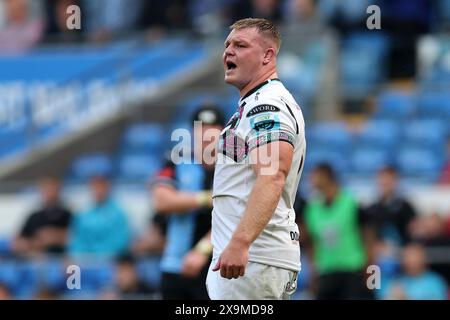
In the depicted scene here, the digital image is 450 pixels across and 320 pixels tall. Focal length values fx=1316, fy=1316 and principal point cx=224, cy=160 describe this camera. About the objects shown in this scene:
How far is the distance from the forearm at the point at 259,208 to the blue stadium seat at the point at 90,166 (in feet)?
30.5

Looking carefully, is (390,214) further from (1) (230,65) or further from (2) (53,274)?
(1) (230,65)

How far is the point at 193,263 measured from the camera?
875 cm

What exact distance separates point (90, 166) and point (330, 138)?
3064 mm

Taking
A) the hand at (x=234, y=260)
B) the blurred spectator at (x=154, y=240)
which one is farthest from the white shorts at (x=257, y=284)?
the blurred spectator at (x=154, y=240)

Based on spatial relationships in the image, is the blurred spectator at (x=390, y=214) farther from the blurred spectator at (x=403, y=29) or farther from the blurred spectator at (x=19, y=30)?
the blurred spectator at (x=19, y=30)

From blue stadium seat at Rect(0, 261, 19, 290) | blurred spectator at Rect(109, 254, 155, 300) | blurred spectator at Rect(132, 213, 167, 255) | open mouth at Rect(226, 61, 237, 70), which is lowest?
blue stadium seat at Rect(0, 261, 19, 290)

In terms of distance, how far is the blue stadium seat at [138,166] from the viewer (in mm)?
15523

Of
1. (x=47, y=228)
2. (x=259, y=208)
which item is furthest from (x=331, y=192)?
(x=259, y=208)

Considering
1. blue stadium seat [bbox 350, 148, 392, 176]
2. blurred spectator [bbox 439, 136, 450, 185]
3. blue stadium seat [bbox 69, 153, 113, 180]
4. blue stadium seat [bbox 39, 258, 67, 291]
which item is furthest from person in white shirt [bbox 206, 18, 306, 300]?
blue stadium seat [bbox 69, 153, 113, 180]

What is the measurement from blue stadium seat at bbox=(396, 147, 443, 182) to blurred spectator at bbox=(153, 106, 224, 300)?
5.40m

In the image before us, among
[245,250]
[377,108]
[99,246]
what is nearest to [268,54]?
[245,250]

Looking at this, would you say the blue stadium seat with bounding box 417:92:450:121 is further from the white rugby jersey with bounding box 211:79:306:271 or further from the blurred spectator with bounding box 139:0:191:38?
the white rugby jersey with bounding box 211:79:306:271

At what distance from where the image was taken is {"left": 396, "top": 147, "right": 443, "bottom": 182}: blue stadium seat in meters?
14.1

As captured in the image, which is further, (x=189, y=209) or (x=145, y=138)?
(x=145, y=138)
